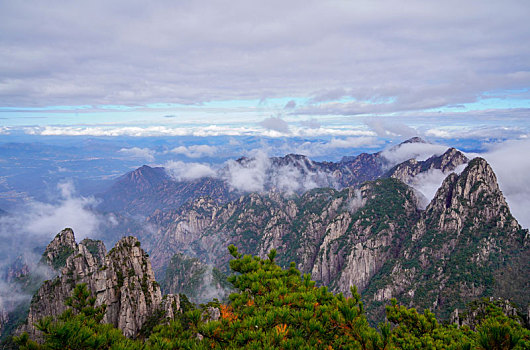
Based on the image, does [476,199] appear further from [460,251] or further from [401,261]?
[401,261]

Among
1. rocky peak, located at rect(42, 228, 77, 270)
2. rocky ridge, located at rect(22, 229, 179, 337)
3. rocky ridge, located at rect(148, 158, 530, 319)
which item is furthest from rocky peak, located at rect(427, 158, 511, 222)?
rocky peak, located at rect(42, 228, 77, 270)

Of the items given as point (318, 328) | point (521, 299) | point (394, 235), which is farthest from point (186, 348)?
point (394, 235)

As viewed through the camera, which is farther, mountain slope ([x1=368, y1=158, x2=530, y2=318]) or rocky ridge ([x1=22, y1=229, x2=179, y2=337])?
mountain slope ([x1=368, y1=158, x2=530, y2=318])

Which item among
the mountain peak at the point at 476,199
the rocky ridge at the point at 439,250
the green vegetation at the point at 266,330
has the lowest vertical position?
the rocky ridge at the point at 439,250

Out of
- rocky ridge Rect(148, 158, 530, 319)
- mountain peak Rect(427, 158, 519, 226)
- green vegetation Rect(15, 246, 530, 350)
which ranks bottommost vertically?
rocky ridge Rect(148, 158, 530, 319)

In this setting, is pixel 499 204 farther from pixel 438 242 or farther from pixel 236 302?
pixel 236 302

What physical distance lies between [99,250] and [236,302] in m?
156

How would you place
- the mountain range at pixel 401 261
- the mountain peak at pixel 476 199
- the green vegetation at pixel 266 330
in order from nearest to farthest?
1. the green vegetation at pixel 266 330
2. the mountain range at pixel 401 261
3. the mountain peak at pixel 476 199

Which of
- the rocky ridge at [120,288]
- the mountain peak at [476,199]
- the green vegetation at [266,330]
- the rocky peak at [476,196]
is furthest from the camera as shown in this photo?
the rocky peak at [476,196]

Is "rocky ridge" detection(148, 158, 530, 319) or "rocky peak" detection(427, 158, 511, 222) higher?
"rocky peak" detection(427, 158, 511, 222)

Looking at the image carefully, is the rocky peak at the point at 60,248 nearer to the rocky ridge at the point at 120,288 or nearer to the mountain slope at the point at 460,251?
the rocky ridge at the point at 120,288

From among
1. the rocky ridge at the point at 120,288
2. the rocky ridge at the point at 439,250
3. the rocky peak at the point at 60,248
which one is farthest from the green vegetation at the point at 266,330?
the rocky peak at the point at 60,248

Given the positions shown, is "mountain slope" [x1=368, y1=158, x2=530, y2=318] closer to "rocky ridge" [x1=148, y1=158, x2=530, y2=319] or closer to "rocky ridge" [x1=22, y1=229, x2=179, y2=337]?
"rocky ridge" [x1=148, y1=158, x2=530, y2=319]

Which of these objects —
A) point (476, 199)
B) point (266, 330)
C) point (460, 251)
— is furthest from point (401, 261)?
point (266, 330)
